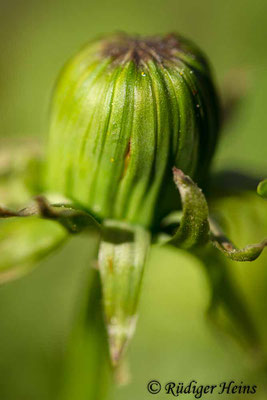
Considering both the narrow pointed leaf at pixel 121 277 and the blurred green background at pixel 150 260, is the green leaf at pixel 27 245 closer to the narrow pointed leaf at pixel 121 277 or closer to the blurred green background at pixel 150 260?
the narrow pointed leaf at pixel 121 277

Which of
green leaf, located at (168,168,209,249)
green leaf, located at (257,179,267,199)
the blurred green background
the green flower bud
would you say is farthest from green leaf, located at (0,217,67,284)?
green leaf, located at (257,179,267,199)

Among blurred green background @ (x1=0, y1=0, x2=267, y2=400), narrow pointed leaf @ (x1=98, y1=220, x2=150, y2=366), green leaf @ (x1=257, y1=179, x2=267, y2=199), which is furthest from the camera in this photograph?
blurred green background @ (x1=0, y1=0, x2=267, y2=400)

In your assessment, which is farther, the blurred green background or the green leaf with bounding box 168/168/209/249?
the blurred green background

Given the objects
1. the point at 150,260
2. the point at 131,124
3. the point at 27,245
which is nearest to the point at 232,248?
the point at 131,124

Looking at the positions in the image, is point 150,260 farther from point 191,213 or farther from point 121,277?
point 191,213

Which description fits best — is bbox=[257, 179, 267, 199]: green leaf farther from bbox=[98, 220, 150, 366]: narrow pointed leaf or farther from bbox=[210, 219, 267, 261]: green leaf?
bbox=[98, 220, 150, 366]: narrow pointed leaf
